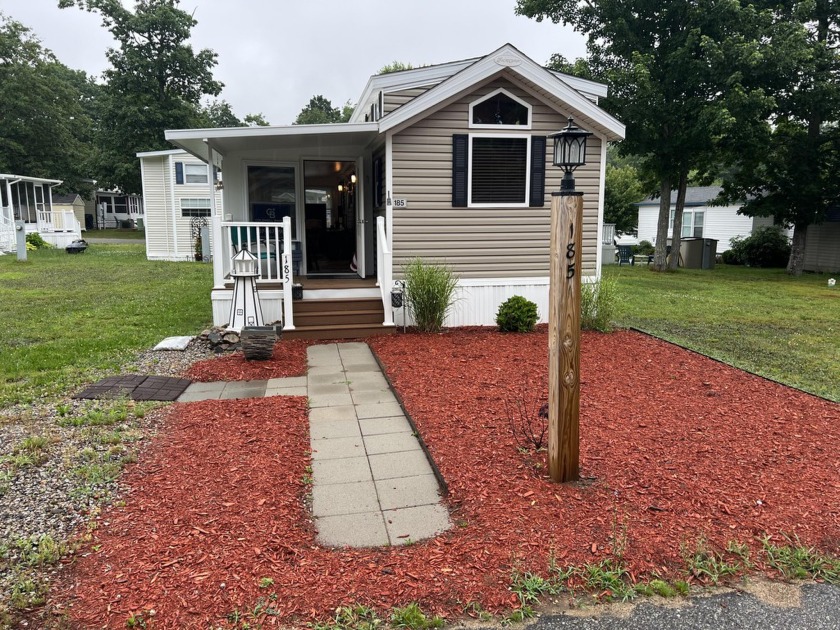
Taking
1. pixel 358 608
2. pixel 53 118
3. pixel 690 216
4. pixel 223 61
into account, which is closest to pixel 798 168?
pixel 690 216

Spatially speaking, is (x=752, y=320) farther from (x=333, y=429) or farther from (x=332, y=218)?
(x=333, y=429)

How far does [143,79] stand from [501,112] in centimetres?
2911

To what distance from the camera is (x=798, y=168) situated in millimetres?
17094

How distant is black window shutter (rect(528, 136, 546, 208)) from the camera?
8234mm

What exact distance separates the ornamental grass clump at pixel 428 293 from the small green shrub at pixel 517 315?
796 mm

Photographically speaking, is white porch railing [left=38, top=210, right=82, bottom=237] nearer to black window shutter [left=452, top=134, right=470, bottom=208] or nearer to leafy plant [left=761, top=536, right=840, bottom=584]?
black window shutter [left=452, top=134, right=470, bottom=208]

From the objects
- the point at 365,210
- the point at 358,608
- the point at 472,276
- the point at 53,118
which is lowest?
the point at 358,608

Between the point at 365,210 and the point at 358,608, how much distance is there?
8.05 meters

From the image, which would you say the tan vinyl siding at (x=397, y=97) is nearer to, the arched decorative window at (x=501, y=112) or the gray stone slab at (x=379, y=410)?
the arched decorative window at (x=501, y=112)

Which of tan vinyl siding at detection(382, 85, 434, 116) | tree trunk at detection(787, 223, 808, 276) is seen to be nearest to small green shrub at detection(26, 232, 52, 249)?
tan vinyl siding at detection(382, 85, 434, 116)

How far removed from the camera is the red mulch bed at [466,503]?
8.21 feet

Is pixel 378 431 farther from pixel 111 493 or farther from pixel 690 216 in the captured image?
pixel 690 216

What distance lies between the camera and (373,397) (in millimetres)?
5238

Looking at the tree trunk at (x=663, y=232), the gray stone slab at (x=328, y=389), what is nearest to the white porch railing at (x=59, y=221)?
the tree trunk at (x=663, y=232)
